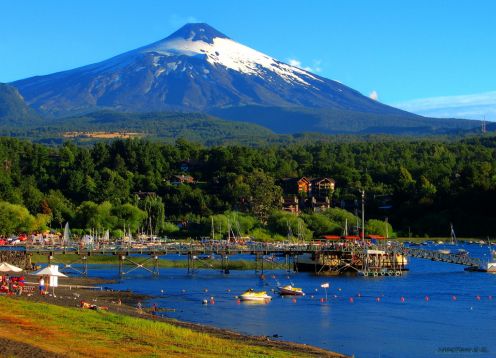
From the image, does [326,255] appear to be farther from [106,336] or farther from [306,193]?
[306,193]

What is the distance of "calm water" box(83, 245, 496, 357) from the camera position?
4388 centimetres

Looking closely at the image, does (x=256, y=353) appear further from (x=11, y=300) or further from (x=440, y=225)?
(x=440, y=225)

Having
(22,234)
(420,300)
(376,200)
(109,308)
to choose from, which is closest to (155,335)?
(109,308)

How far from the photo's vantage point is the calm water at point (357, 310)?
144 feet

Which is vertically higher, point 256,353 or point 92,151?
point 92,151

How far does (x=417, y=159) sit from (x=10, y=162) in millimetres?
70909

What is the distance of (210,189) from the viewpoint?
146 m

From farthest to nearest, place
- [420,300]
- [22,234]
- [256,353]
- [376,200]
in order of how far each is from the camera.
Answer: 1. [376,200]
2. [22,234]
3. [420,300]
4. [256,353]

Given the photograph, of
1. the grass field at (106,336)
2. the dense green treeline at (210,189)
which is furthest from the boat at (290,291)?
the dense green treeline at (210,189)

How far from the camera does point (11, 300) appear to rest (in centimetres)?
4669

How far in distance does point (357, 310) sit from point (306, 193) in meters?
97.0

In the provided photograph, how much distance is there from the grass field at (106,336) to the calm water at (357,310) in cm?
581

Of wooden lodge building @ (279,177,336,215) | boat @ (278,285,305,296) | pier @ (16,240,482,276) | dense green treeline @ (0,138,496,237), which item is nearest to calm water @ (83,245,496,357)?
boat @ (278,285,305,296)

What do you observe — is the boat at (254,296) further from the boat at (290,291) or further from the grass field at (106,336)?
the grass field at (106,336)
